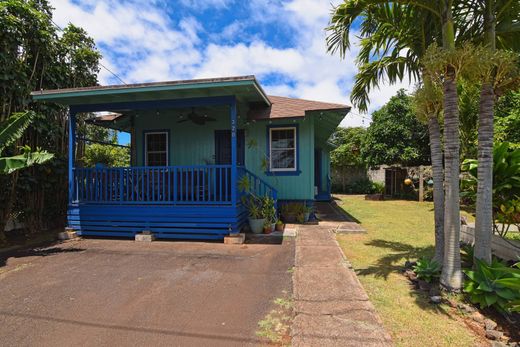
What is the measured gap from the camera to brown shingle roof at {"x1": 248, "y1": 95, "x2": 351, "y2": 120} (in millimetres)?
7956

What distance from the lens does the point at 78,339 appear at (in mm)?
2699

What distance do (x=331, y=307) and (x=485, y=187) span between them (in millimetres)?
2471

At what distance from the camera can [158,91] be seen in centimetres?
633

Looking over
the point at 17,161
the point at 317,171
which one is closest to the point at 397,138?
the point at 317,171

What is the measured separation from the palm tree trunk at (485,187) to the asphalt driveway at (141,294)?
102 inches

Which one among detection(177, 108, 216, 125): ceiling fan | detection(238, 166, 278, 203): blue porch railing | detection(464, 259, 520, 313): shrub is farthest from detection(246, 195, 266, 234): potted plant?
detection(464, 259, 520, 313): shrub

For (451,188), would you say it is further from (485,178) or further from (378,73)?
(378,73)

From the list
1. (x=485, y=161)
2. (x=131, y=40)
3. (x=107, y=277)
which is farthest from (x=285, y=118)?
(x=131, y=40)

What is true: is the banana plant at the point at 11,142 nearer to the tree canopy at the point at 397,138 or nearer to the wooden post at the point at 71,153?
the wooden post at the point at 71,153

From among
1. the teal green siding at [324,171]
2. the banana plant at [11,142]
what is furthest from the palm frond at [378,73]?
the teal green siding at [324,171]

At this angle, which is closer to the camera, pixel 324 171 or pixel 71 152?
pixel 71 152

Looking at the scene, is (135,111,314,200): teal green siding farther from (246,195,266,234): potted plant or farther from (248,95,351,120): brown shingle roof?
(246,195,266,234): potted plant

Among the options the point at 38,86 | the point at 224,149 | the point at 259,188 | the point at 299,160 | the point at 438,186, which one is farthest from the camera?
the point at 224,149

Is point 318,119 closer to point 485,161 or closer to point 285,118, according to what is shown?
point 285,118
